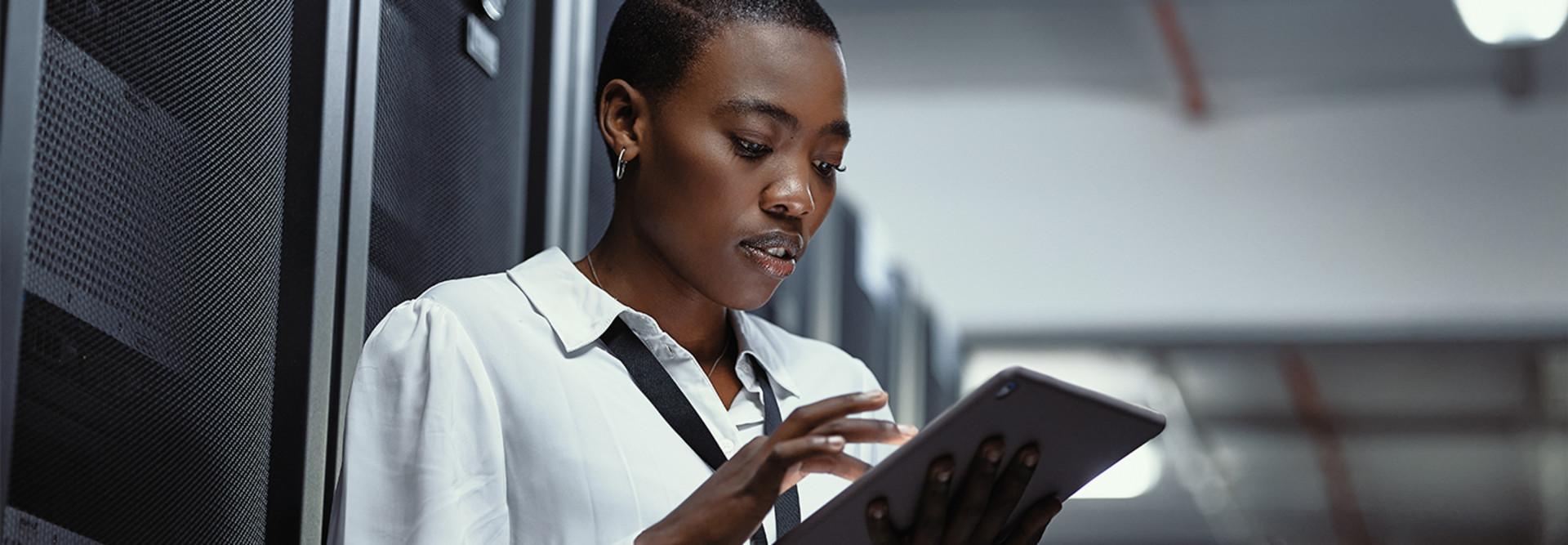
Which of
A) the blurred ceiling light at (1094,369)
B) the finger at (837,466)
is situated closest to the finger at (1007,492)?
the finger at (837,466)

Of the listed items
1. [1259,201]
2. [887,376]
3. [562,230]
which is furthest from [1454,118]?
[562,230]

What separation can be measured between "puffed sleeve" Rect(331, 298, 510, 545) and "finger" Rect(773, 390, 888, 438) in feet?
0.95

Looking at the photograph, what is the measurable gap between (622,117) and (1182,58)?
5.94 m

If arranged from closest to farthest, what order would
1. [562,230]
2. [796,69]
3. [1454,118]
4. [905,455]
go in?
[905,455], [796,69], [562,230], [1454,118]

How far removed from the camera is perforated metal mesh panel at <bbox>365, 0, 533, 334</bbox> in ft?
5.66

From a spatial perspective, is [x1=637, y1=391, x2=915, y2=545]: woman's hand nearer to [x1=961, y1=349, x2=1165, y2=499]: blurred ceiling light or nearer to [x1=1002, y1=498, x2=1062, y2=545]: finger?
[x1=1002, y1=498, x2=1062, y2=545]: finger

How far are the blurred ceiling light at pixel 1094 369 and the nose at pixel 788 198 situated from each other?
5.89 metres

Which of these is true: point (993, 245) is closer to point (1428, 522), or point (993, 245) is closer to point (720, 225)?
point (720, 225)

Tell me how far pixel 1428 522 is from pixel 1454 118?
664cm

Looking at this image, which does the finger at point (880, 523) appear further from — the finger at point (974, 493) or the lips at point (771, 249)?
the lips at point (771, 249)

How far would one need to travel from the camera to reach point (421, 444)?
1244mm

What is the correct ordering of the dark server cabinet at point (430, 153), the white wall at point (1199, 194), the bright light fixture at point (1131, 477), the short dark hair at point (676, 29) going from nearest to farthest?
the short dark hair at point (676, 29) < the dark server cabinet at point (430, 153) < the white wall at point (1199, 194) < the bright light fixture at point (1131, 477)

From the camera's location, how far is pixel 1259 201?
7379mm

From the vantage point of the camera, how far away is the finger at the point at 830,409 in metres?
1.12
